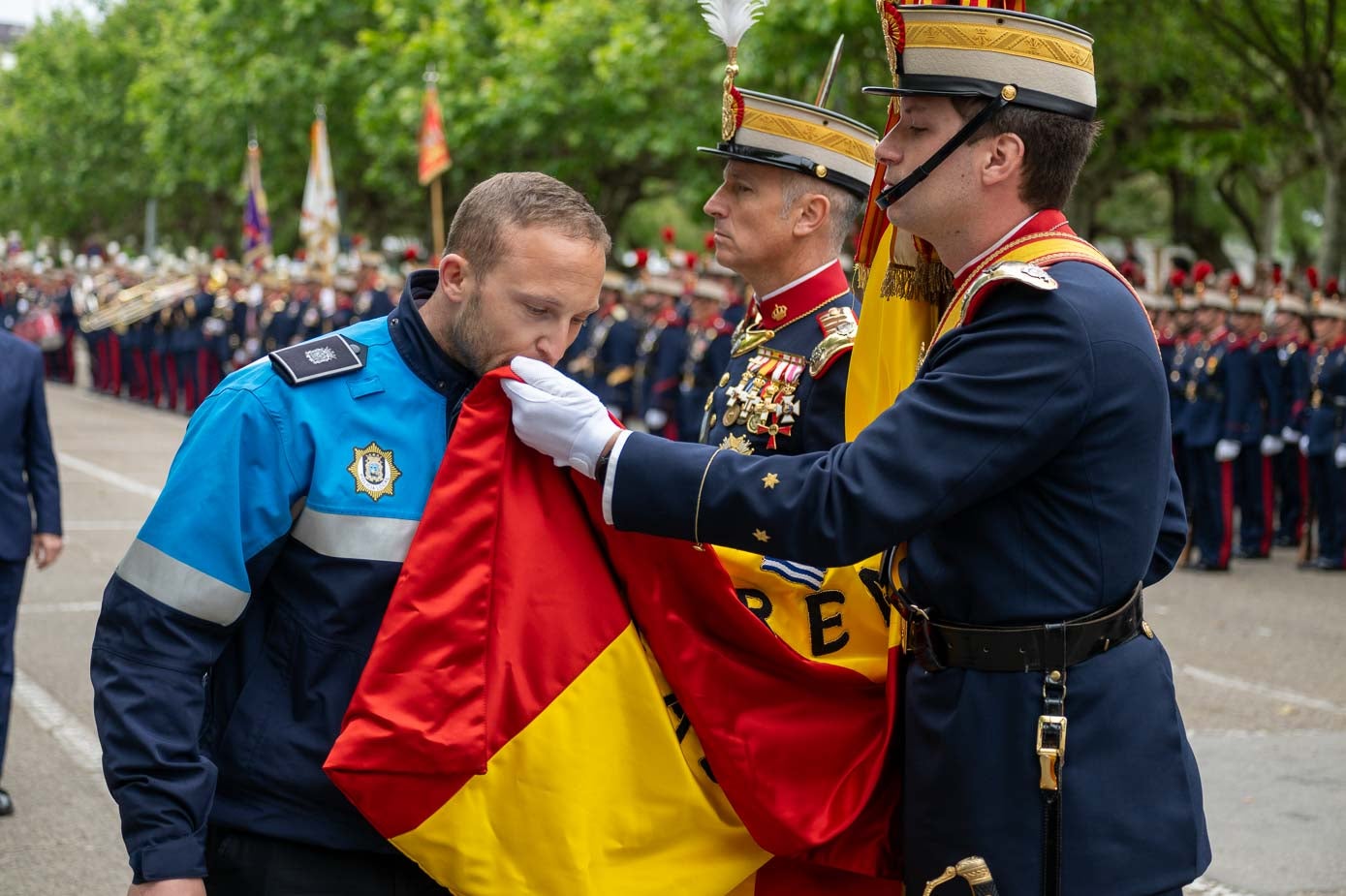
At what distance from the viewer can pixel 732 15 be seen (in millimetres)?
4113

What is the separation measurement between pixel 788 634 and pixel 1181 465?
12.6 m

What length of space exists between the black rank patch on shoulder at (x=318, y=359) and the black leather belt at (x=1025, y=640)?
1.06 meters

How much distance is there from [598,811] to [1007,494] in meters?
0.86

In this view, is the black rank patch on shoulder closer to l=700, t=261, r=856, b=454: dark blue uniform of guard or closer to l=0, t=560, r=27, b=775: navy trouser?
l=700, t=261, r=856, b=454: dark blue uniform of guard

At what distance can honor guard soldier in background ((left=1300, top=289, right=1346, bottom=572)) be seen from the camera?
13906 millimetres

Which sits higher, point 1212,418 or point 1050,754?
point 1050,754

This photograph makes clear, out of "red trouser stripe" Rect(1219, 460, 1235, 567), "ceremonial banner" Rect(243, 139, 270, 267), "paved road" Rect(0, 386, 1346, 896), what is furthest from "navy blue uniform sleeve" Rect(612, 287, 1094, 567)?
"ceremonial banner" Rect(243, 139, 270, 267)

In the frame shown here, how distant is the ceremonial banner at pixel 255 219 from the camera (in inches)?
1081

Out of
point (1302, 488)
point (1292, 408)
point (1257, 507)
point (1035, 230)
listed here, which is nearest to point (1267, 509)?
point (1257, 507)

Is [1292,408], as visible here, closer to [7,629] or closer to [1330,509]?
[1330,509]

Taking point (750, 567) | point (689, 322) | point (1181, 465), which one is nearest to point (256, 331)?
point (689, 322)

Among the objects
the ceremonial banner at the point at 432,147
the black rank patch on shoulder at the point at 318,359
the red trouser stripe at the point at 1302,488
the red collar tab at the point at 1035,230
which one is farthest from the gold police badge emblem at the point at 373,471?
the ceremonial banner at the point at 432,147

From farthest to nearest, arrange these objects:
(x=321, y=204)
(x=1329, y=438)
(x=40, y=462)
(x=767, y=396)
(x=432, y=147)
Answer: (x=321, y=204), (x=432, y=147), (x=1329, y=438), (x=40, y=462), (x=767, y=396)

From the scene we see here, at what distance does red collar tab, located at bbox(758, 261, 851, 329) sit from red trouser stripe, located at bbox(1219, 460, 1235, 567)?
10169 millimetres
